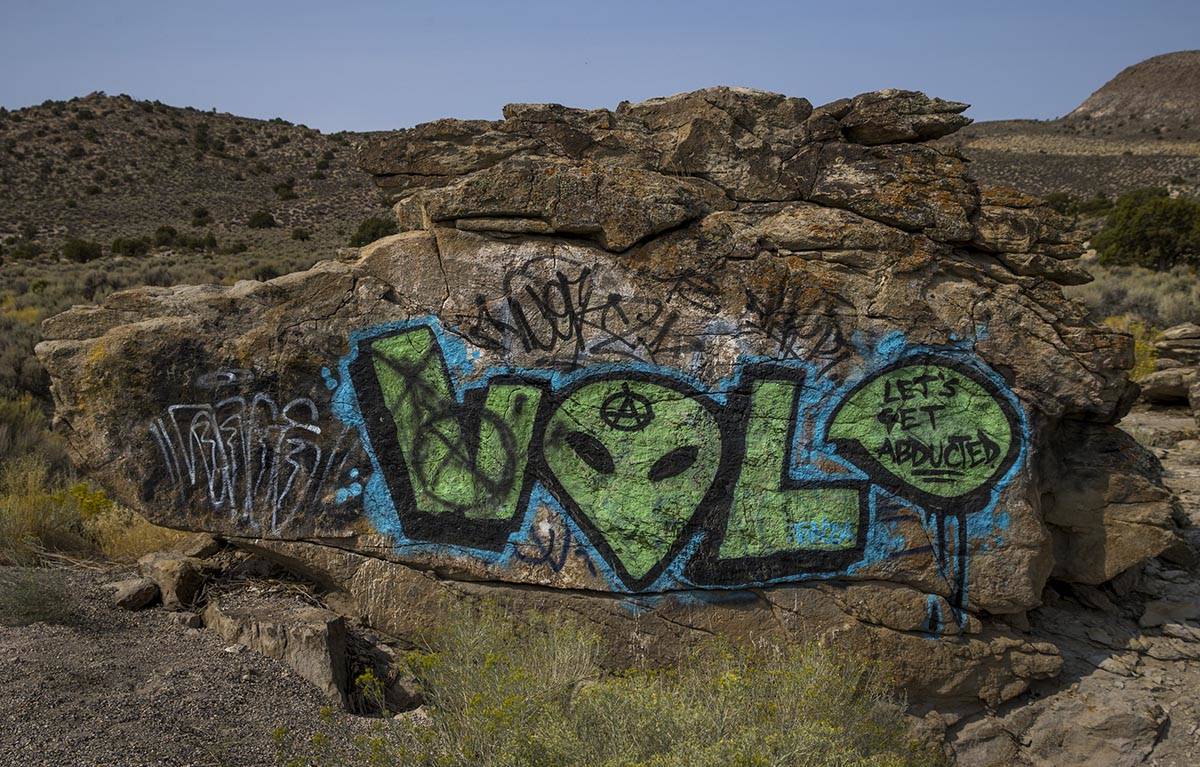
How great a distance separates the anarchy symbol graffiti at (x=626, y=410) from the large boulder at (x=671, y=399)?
0.02 metres

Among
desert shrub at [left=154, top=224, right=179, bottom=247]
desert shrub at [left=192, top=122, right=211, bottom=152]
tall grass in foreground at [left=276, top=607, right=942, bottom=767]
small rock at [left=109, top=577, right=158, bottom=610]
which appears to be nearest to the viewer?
tall grass in foreground at [left=276, top=607, right=942, bottom=767]

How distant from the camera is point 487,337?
4910 mm

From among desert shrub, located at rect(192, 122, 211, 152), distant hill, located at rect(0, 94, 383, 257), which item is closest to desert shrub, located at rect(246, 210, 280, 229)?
distant hill, located at rect(0, 94, 383, 257)

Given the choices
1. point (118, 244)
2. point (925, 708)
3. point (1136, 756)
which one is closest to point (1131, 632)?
point (1136, 756)

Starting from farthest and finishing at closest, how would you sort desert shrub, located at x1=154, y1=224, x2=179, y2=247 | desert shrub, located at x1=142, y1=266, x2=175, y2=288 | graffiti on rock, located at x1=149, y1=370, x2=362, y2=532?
desert shrub, located at x1=154, y1=224, x2=179, y2=247 → desert shrub, located at x1=142, y1=266, x2=175, y2=288 → graffiti on rock, located at x1=149, y1=370, x2=362, y2=532

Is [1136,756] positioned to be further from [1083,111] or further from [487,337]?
Answer: [1083,111]

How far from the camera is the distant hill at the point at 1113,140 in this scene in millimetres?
31734

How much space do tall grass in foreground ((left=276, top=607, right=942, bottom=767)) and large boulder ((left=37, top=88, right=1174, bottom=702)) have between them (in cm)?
29

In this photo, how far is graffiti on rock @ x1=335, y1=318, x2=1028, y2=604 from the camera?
4.80m

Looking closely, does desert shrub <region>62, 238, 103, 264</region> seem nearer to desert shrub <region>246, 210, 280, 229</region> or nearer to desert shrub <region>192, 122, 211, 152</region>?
desert shrub <region>246, 210, 280, 229</region>

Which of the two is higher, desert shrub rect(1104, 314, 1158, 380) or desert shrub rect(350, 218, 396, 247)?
desert shrub rect(350, 218, 396, 247)

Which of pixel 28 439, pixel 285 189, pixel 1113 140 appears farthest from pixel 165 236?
pixel 1113 140

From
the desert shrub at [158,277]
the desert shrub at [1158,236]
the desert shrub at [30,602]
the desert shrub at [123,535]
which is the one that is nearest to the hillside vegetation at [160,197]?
the desert shrub at [158,277]

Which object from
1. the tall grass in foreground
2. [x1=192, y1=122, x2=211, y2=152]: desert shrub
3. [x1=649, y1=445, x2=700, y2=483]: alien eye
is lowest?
the tall grass in foreground
